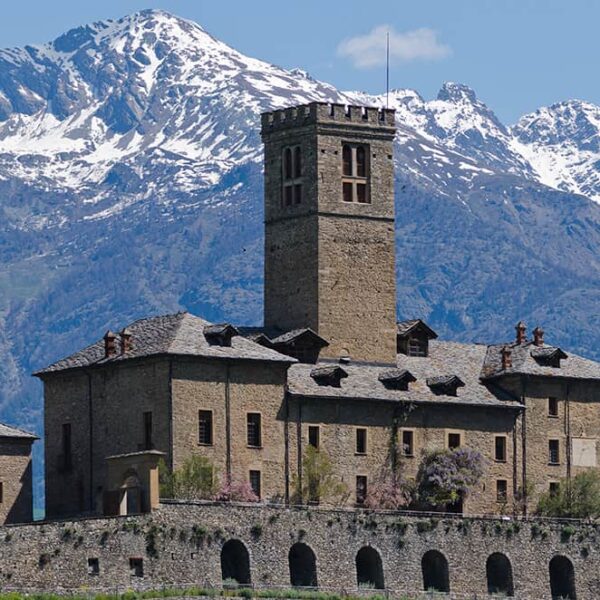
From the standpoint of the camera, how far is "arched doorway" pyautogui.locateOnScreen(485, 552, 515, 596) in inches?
4931

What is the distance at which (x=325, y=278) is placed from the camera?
447ft

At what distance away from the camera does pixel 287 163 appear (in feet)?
459

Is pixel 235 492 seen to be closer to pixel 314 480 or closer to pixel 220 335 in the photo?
pixel 314 480

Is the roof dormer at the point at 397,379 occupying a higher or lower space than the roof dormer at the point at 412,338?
lower

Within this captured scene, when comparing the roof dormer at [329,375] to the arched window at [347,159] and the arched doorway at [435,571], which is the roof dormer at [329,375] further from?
the arched window at [347,159]

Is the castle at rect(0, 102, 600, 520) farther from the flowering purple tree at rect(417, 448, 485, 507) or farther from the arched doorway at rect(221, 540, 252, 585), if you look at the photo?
the arched doorway at rect(221, 540, 252, 585)

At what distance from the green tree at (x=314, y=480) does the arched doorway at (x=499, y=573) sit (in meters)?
8.63

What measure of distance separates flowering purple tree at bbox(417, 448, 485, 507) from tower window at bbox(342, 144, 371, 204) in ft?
50.3

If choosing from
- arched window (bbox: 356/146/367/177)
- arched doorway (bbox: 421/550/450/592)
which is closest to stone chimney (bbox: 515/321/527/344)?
arched window (bbox: 356/146/367/177)

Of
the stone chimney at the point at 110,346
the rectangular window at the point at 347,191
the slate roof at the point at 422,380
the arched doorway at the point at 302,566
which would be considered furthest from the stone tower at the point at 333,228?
the arched doorway at the point at 302,566

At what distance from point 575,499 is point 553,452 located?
3.38 metres

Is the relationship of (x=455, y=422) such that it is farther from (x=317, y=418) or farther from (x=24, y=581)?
(x=24, y=581)

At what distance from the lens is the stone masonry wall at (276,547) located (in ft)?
359

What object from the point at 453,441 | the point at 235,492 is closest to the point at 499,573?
the point at 453,441
